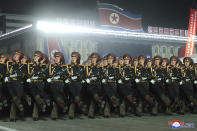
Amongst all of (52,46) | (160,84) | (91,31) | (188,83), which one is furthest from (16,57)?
(91,31)

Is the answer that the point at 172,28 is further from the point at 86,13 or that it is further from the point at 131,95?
the point at 131,95

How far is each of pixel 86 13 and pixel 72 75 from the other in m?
23.6

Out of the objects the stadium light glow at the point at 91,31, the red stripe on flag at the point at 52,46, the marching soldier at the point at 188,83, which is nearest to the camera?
the marching soldier at the point at 188,83

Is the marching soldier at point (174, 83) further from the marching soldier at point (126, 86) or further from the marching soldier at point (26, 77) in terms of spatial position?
the marching soldier at point (26, 77)

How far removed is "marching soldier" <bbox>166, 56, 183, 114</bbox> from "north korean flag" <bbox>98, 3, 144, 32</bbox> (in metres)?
17.1

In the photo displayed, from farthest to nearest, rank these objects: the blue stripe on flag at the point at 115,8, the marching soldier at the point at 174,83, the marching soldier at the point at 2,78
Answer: the blue stripe on flag at the point at 115,8 < the marching soldier at the point at 174,83 < the marching soldier at the point at 2,78

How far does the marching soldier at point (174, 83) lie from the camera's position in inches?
565

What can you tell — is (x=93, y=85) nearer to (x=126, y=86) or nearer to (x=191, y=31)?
(x=126, y=86)

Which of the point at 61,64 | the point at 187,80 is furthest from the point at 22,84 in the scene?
the point at 187,80

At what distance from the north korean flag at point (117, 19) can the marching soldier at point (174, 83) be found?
1705 centimetres

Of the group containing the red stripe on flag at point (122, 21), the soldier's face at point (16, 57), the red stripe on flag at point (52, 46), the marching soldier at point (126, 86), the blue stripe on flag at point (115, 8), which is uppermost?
the blue stripe on flag at point (115, 8)

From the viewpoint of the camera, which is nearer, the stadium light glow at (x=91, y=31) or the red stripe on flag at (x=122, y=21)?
the stadium light glow at (x=91, y=31)

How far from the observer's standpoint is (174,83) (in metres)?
14.4

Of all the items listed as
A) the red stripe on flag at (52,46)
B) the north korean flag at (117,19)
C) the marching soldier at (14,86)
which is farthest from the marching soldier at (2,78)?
the north korean flag at (117,19)
